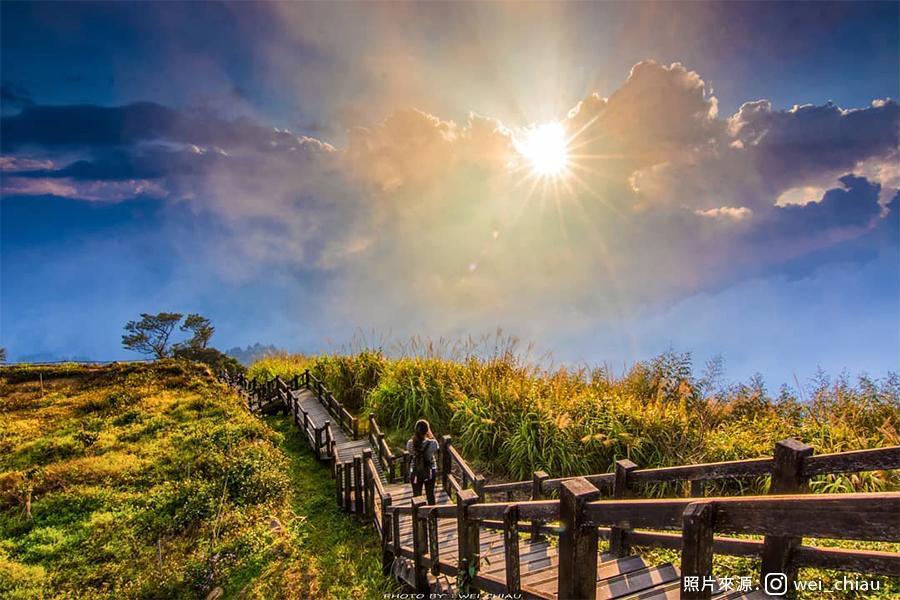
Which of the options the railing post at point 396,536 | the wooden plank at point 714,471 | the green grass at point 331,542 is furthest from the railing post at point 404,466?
the wooden plank at point 714,471

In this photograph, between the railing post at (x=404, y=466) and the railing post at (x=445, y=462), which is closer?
the railing post at (x=445, y=462)

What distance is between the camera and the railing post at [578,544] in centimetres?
240

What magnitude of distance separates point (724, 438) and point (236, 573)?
9.40 metres

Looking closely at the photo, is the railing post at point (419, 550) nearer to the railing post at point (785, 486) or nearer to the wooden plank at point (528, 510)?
the wooden plank at point (528, 510)

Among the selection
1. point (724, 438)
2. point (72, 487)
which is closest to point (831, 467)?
point (724, 438)

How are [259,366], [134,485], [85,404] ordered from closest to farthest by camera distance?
[134,485]
[85,404]
[259,366]

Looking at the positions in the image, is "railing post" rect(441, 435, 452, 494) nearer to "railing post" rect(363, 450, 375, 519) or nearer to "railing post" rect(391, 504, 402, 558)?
"railing post" rect(363, 450, 375, 519)

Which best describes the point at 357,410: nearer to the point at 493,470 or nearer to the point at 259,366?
the point at 493,470

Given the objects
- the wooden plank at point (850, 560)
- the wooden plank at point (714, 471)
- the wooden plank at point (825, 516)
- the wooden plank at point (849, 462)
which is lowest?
Result: the wooden plank at point (850, 560)

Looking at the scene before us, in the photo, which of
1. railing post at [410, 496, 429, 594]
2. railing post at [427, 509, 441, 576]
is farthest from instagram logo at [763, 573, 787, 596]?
railing post at [410, 496, 429, 594]

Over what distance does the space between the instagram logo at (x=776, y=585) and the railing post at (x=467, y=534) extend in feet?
7.76

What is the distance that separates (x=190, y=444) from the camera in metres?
13.0

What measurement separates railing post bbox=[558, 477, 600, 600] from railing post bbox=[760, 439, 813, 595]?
5.22ft

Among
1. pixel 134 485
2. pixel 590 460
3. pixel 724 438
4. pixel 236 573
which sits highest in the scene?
pixel 724 438
